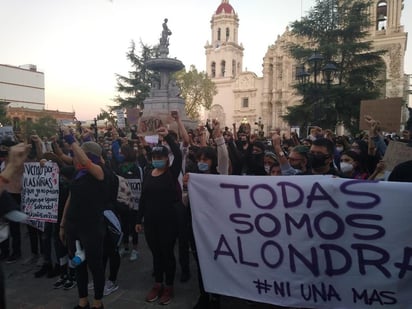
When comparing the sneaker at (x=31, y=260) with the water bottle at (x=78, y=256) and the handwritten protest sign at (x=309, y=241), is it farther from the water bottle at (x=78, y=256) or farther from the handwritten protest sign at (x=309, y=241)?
the handwritten protest sign at (x=309, y=241)

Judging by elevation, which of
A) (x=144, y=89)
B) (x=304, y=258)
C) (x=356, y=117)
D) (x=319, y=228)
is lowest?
(x=304, y=258)

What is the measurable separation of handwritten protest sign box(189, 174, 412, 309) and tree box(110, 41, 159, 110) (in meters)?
31.9

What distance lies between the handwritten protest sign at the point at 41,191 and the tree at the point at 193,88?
140ft

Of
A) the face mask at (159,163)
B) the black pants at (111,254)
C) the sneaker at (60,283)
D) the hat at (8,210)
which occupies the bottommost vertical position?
the sneaker at (60,283)

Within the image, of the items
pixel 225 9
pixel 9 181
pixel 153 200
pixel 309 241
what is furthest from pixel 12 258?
pixel 225 9

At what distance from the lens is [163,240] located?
3871 mm

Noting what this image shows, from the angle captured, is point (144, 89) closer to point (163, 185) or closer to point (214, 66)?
point (163, 185)

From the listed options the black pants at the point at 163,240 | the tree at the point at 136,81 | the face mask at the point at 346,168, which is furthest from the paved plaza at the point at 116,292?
the tree at the point at 136,81

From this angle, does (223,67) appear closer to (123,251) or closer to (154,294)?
(123,251)

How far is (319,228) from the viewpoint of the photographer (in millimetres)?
2924

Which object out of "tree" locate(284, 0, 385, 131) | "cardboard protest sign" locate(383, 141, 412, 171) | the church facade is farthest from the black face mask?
the church facade

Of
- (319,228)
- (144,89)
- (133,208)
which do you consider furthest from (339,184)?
(144,89)

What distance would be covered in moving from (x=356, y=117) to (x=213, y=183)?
1809 centimetres

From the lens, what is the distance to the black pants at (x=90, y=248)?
355 cm
